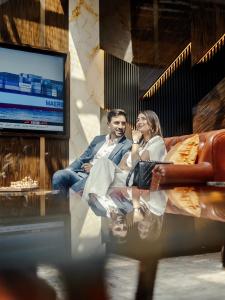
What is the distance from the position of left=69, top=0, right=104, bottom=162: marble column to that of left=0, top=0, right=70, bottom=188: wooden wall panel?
104 millimetres

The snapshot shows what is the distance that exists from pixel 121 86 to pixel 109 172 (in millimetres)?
2691

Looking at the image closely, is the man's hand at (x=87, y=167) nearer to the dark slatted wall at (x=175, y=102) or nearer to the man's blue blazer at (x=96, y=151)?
the man's blue blazer at (x=96, y=151)

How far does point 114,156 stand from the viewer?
3705mm

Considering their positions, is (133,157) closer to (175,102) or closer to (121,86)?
(121,86)

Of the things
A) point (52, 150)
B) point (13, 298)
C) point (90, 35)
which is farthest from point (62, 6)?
point (13, 298)

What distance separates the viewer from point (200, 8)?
5.83 m

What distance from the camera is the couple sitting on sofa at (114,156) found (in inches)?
124

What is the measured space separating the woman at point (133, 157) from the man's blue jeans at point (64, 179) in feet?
1.52

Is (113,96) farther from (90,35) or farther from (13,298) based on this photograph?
(13,298)

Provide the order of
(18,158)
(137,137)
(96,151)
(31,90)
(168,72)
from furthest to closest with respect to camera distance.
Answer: (168,72) → (31,90) → (18,158) → (96,151) → (137,137)

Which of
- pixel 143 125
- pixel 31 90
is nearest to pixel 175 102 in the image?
pixel 31 90

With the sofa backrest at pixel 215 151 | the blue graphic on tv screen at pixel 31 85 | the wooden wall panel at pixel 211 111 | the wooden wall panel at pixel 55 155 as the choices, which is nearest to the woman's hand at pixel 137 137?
the sofa backrest at pixel 215 151

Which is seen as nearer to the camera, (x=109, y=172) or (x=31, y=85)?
(x=109, y=172)

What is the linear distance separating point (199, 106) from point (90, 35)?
1.83 m
